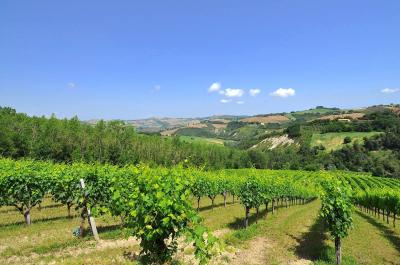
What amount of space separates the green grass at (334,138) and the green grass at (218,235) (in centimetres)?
13613

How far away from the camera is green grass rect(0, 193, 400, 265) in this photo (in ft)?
46.8

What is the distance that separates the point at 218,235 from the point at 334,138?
513 feet

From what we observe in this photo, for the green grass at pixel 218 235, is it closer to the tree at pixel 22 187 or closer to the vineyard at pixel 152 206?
the vineyard at pixel 152 206

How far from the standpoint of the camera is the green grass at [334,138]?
15400 cm

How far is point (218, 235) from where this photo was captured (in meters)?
21.2

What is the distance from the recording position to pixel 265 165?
479ft

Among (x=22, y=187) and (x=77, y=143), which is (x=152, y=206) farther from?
(x=77, y=143)

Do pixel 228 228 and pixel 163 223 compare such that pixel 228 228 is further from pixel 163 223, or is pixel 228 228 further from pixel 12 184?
pixel 163 223

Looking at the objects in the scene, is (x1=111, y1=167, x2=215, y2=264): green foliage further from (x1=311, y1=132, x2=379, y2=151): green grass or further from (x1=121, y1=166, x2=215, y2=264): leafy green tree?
(x1=311, y1=132, x2=379, y2=151): green grass

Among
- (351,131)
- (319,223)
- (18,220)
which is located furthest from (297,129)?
(18,220)

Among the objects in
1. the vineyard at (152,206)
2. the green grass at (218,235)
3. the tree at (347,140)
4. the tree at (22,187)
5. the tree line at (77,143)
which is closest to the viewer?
the vineyard at (152,206)

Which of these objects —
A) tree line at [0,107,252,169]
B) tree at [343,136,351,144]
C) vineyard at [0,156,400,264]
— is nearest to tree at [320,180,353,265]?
vineyard at [0,156,400,264]

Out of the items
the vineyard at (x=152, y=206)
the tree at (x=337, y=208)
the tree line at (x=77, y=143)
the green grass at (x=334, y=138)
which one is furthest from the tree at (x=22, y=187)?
the green grass at (x=334, y=138)

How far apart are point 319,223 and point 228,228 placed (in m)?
10.3
